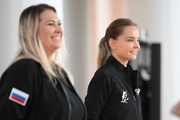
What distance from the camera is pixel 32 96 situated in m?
1.33

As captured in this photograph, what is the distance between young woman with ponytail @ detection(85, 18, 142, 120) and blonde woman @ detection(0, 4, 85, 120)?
0.38m

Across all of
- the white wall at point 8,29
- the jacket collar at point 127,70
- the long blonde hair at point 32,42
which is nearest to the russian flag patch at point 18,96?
the long blonde hair at point 32,42

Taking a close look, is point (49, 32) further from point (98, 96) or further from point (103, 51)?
→ point (103, 51)

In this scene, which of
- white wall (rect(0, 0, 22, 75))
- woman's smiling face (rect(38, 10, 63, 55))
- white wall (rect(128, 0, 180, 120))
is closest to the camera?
woman's smiling face (rect(38, 10, 63, 55))

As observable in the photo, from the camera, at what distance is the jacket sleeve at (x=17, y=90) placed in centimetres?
130

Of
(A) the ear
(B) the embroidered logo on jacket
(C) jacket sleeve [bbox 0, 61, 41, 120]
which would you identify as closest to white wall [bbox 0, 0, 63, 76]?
(A) the ear

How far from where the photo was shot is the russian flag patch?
130 centimetres

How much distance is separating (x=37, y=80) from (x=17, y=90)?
0.09 m

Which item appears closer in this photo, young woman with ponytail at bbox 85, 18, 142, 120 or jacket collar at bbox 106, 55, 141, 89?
young woman with ponytail at bbox 85, 18, 142, 120

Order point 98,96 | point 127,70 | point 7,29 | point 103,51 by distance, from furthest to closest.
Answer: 1. point 7,29
2. point 103,51
3. point 127,70
4. point 98,96

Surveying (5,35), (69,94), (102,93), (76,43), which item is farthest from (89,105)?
(76,43)

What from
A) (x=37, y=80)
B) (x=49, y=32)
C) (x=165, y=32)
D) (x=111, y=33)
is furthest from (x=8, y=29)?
(x=165, y=32)

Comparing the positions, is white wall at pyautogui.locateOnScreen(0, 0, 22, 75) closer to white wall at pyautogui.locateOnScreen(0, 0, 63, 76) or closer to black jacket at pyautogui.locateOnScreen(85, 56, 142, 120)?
white wall at pyautogui.locateOnScreen(0, 0, 63, 76)

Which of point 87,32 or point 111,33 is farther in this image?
point 87,32
